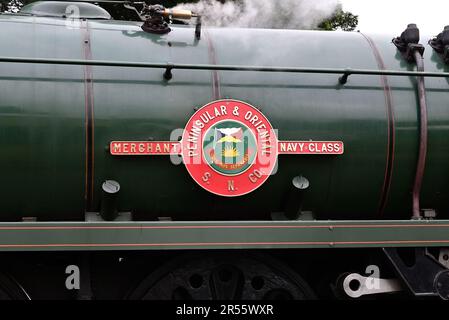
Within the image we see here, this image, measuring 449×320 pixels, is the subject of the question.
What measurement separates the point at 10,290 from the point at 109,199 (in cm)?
91

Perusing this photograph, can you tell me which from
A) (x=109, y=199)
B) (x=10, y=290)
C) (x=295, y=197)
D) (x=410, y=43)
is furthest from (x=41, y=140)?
(x=410, y=43)

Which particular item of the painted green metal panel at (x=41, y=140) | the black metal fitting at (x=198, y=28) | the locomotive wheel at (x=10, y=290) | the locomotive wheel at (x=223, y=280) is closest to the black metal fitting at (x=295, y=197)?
the locomotive wheel at (x=223, y=280)

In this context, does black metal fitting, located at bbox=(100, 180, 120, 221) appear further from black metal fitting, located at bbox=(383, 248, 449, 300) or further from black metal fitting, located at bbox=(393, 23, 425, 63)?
black metal fitting, located at bbox=(393, 23, 425, 63)

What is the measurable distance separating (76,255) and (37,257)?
26 cm

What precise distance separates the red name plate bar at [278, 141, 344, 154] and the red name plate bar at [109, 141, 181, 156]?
694 mm

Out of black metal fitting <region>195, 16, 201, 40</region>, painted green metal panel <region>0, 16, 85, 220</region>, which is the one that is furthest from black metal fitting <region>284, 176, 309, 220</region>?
painted green metal panel <region>0, 16, 85, 220</region>

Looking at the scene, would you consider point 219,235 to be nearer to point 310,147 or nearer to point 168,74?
point 310,147

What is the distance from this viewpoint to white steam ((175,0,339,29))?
5.37 metres

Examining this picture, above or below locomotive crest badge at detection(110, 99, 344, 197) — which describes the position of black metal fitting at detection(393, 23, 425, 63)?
above

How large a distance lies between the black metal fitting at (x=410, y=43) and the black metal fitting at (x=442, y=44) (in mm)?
229

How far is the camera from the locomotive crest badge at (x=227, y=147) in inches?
149

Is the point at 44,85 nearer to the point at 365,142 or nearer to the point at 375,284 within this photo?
the point at 365,142

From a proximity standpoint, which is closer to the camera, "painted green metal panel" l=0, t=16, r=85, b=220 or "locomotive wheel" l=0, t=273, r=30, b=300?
"painted green metal panel" l=0, t=16, r=85, b=220

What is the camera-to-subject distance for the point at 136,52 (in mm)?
4000
